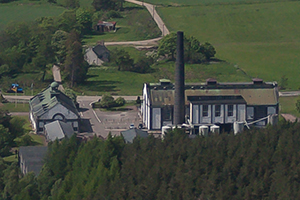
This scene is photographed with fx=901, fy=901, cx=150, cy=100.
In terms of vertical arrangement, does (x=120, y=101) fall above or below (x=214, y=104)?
below

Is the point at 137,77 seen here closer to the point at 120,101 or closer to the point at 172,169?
the point at 120,101

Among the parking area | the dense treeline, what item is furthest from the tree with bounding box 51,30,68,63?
the dense treeline

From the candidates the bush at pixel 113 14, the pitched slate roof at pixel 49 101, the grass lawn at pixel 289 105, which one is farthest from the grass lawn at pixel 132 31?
the pitched slate roof at pixel 49 101

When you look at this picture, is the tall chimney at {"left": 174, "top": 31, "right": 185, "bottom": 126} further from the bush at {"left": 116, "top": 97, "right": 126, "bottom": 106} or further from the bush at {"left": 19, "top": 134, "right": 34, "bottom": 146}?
the bush at {"left": 19, "top": 134, "right": 34, "bottom": 146}

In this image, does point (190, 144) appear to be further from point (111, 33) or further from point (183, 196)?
point (111, 33)

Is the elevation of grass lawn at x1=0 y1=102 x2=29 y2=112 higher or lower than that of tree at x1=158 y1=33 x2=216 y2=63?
lower

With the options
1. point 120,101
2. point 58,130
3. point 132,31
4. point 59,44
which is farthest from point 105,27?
point 58,130
